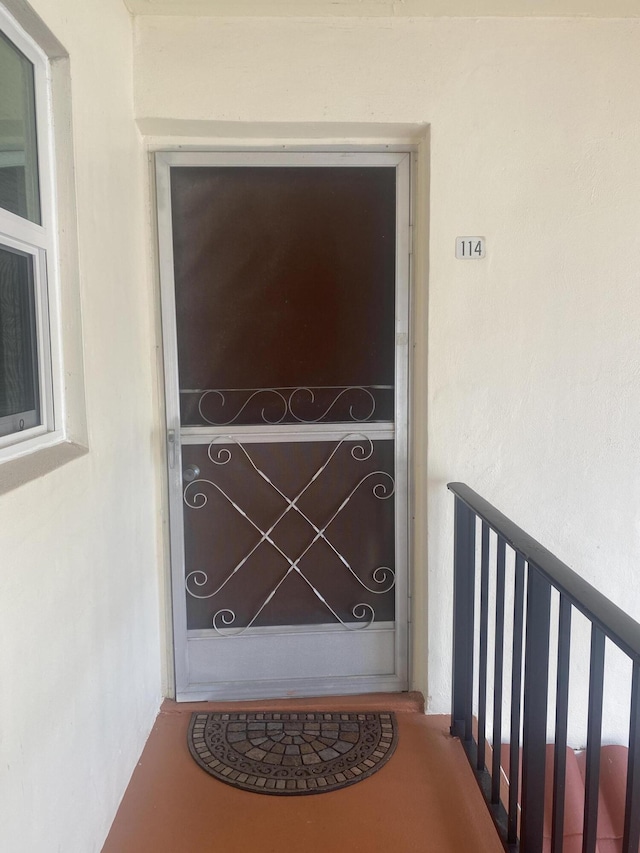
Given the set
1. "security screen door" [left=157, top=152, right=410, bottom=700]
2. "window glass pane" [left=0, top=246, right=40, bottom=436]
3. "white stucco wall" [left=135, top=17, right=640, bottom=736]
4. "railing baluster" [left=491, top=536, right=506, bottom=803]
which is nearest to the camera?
"window glass pane" [left=0, top=246, right=40, bottom=436]

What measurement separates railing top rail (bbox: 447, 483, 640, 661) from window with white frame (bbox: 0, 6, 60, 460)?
3.73 ft

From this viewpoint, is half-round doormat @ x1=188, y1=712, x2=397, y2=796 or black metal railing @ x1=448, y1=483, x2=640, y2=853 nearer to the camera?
black metal railing @ x1=448, y1=483, x2=640, y2=853

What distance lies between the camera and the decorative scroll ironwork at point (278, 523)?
2188 mm

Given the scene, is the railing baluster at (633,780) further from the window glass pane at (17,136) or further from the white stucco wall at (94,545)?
the window glass pane at (17,136)

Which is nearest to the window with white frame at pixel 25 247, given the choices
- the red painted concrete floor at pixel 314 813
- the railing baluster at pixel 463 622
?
the red painted concrete floor at pixel 314 813

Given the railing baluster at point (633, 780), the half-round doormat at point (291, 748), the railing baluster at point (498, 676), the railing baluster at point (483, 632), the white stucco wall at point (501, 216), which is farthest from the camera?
the white stucco wall at point (501, 216)

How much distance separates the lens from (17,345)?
1.34 metres

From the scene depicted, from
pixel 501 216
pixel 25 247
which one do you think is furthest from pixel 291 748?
pixel 501 216

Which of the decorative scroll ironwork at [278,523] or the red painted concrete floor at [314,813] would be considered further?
the decorative scroll ironwork at [278,523]

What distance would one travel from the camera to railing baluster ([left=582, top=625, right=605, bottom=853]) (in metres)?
1.07

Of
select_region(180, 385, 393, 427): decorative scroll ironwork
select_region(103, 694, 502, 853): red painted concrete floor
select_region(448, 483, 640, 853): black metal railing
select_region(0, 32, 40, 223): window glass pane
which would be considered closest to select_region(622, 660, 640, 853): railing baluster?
select_region(448, 483, 640, 853): black metal railing

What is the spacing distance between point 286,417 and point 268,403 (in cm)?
8

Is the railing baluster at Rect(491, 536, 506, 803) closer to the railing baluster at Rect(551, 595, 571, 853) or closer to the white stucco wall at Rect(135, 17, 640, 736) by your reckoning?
the railing baluster at Rect(551, 595, 571, 853)

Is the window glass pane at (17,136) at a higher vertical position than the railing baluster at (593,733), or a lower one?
higher
